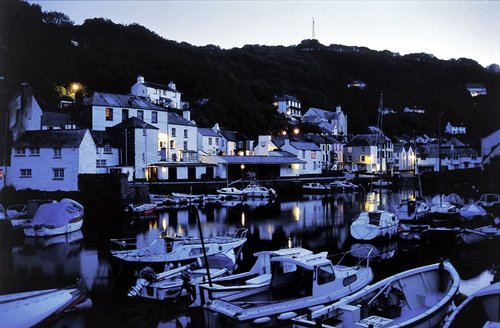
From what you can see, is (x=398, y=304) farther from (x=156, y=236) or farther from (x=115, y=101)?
(x=115, y=101)

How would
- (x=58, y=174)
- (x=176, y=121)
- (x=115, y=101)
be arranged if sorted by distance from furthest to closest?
(x=176, y=121)
(x=115, y=101)
(x=58, y=174)

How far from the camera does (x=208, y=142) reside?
1722 inches

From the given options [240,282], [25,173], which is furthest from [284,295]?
[25,173]

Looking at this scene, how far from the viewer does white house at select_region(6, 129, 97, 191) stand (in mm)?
26094

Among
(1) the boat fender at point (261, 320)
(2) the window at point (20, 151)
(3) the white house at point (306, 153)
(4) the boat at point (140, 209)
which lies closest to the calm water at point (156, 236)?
(4) the boat at point (140, 209)

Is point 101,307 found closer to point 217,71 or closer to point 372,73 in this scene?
point 217,71

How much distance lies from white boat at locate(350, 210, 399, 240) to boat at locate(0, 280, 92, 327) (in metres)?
12.2

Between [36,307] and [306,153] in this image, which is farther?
[306,153]

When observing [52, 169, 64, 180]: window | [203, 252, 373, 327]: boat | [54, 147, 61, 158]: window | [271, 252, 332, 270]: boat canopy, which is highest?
[54, 147, 61, 158]: window

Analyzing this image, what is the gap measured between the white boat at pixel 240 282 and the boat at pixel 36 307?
2612 mm

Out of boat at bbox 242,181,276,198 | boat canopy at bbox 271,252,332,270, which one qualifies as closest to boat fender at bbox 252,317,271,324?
boat canopy at bbox 271,252,332,270

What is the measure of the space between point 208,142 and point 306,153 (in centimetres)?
1239

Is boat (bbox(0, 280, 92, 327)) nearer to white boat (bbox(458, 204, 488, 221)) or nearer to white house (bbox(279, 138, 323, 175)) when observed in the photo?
white boat (bbox(458, 204, 488, 221))

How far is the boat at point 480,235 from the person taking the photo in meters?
17.3
